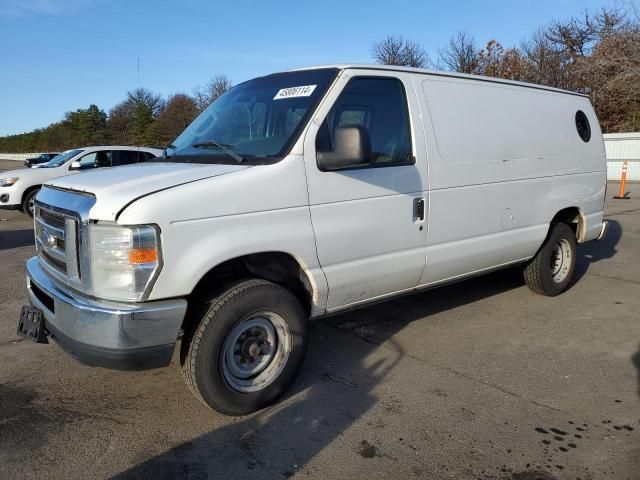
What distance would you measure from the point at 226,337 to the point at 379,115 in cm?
196

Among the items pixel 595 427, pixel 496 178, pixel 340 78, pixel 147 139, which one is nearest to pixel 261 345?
pixel 340 78

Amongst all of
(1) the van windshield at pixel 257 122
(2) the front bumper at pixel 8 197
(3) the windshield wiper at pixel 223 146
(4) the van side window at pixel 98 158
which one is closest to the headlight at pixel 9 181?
(2) the front bumper at pixel 8 197

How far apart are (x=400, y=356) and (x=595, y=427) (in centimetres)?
155

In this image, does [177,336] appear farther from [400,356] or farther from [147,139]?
[147,139]

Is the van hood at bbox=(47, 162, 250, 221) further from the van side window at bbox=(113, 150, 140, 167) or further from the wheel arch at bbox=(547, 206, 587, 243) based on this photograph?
the van side window at bbox=(113, 150, 140, 167)

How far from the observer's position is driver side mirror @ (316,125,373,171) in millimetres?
3500

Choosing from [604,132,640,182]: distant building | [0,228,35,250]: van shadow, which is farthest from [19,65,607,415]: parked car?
[604,132,640,182]: distant building

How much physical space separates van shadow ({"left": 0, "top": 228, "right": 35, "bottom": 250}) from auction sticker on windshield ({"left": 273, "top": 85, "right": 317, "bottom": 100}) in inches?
278

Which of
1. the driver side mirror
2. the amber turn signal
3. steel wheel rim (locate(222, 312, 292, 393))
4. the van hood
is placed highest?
the driver side mirror

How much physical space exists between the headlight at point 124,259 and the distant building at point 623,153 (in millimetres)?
26806

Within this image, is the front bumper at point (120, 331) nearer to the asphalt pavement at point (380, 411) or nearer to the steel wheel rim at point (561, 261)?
the asphalt pavement at point (380, 411)

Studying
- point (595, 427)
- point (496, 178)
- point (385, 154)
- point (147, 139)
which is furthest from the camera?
point (147, 139)

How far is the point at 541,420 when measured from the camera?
346cm

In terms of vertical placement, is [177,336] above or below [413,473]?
above
